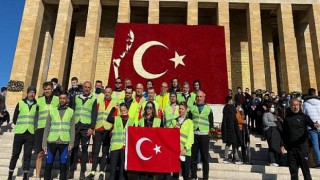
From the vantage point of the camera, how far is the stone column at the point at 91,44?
61.8 feet

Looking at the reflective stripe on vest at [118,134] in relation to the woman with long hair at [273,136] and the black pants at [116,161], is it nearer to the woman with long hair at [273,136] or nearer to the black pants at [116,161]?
the black pants at [116,161]

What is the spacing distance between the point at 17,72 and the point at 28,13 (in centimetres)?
421

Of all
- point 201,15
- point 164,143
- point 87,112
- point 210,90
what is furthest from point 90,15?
point 164,143

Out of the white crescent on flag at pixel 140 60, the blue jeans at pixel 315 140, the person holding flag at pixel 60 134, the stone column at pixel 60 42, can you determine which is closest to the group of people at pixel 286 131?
the blue jeans at pixel 315 140

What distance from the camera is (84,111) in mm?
6988

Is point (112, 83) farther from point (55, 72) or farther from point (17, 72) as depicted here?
point (17, 72)

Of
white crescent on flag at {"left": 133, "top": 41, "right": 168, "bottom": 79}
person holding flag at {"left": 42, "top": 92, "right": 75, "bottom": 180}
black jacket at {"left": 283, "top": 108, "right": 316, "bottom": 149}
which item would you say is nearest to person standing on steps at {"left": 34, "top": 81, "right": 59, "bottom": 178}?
person holding flag at {"left": 42, "top": 92, "right": 75, "bottom": 180}

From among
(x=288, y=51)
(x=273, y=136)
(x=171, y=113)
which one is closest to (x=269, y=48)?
(x=288, y=51)

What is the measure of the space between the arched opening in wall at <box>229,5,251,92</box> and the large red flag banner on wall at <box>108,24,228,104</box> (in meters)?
6.36

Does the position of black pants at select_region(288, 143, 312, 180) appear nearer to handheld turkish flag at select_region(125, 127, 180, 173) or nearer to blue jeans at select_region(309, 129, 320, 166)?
blue jeans at select_region(309, 129, 320, 166)

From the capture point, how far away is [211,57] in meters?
15.6

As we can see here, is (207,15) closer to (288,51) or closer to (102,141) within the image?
(288,51)

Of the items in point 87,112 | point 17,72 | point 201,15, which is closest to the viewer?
point 87,112

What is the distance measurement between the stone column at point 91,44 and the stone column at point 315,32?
14.0 metres
